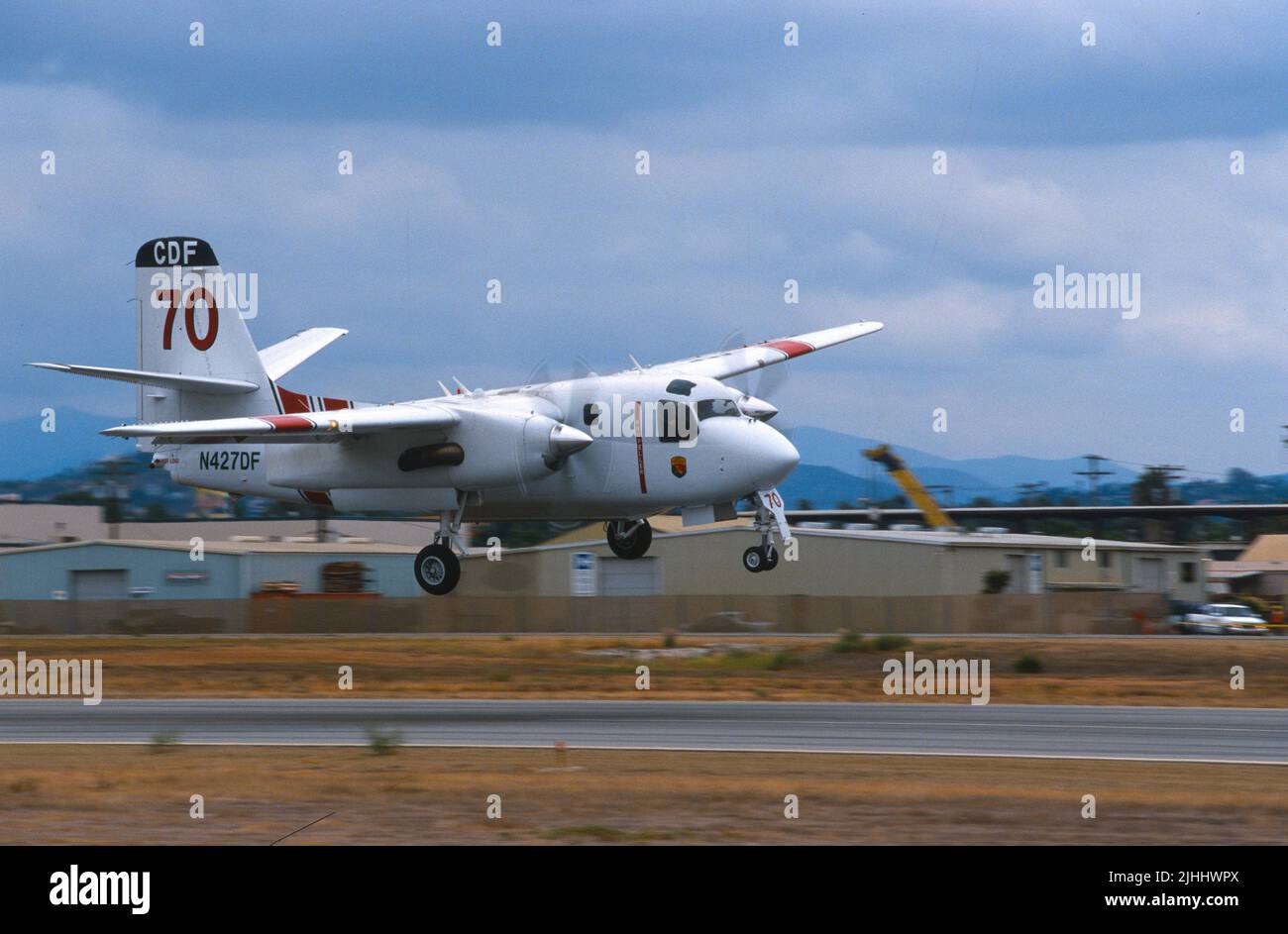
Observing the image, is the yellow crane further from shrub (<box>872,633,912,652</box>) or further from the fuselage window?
the fuselage window

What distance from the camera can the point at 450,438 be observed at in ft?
114

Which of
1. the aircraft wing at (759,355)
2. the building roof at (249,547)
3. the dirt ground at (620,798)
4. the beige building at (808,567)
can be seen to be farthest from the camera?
the building roof at (249,547)

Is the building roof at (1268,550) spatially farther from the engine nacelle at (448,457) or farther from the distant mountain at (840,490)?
the engine nacelle at (448,457)

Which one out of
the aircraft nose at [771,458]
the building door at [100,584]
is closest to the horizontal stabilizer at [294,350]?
the aircraft nose at [771,458]

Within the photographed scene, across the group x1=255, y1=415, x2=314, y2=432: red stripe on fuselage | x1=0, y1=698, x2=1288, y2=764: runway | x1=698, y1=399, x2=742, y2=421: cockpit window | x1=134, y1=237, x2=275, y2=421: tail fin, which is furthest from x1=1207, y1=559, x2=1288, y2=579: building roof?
x1=255, y1=415, x2=314, y2=432: red stripe on fuselage

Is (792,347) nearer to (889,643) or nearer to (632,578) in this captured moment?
(889,643)

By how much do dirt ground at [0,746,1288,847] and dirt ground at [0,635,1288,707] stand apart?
470 inches

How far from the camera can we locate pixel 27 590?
6969 centimetres

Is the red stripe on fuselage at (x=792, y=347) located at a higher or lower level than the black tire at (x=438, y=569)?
higher

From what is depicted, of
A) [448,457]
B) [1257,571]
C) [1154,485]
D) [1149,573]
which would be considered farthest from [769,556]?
[1154,485]

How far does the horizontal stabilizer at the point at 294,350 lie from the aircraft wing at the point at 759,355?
10.1 metres

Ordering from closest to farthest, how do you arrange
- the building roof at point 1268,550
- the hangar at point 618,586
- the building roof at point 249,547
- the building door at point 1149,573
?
the hangar at point 618,586 < the building roof at point 249,547 < the building door at point 1149,573 < the building roof at point 1268,550

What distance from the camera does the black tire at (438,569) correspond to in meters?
35.8

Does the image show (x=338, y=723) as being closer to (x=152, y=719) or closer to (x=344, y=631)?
(x=152, y=719)
